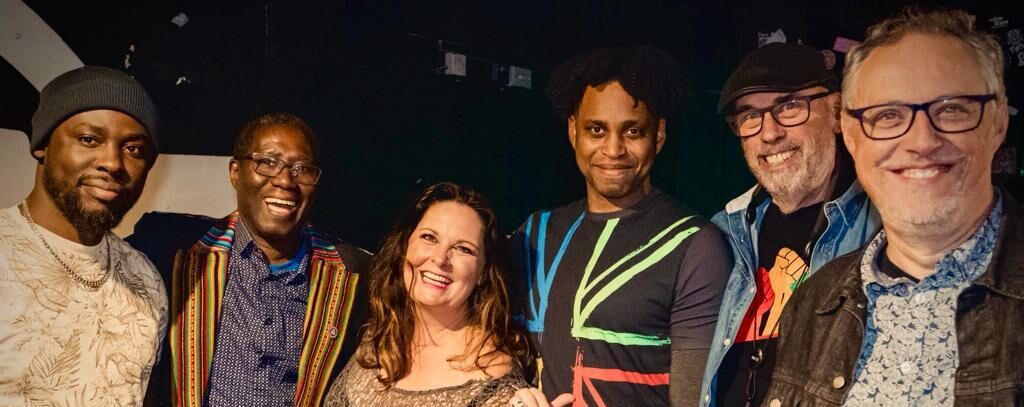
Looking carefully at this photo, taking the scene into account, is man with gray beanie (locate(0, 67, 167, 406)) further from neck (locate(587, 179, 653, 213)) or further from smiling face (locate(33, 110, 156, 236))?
neck (locate(587, 179, 653, 213))

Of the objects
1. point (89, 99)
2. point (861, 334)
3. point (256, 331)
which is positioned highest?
point (89, 99)

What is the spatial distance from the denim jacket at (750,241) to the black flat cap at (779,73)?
1.09 ft

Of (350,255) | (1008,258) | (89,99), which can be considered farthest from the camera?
(350,255)

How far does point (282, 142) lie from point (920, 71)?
210 cm

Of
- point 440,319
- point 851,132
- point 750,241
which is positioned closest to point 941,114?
point 851,132

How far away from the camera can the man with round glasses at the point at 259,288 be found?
273cm

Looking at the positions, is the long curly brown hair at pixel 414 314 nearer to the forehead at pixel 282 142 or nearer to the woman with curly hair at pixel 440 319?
the woman with curly hair at pixel 440 319

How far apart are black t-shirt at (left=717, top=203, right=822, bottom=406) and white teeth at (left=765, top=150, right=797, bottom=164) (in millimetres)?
173

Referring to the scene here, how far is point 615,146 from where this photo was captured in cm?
276

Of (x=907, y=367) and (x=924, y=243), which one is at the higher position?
(x=924, y=243)

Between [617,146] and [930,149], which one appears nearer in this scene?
[930,149]

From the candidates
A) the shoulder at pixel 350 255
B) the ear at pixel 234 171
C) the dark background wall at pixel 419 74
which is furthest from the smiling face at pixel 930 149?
the ear at pixel 234 171

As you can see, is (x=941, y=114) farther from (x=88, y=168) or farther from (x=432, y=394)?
(x=88, y=168)

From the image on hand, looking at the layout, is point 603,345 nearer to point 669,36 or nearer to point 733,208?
point 733,208
